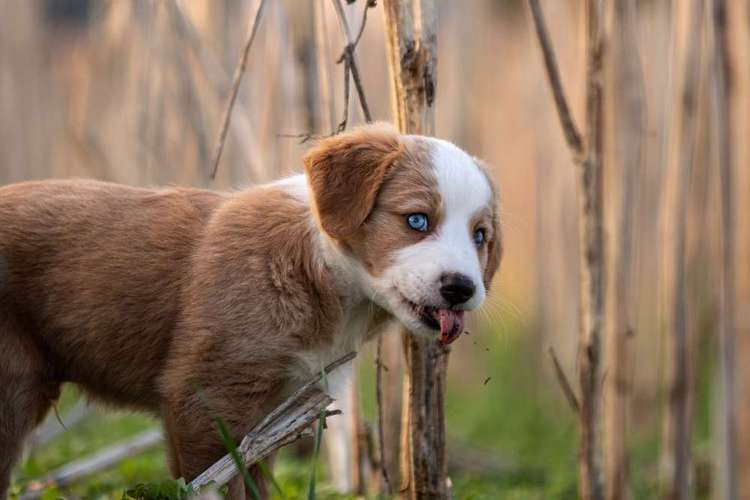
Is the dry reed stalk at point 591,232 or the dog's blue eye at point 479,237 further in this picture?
the dry reed stalk at point 591,232

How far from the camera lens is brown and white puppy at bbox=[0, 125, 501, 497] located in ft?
11.2

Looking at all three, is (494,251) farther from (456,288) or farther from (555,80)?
(555,80)

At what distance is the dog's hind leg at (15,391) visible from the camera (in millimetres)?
3484

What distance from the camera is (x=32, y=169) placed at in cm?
1102

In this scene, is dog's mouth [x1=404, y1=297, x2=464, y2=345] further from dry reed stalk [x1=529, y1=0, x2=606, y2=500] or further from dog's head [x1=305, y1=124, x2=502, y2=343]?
dry reed stalk [x1=529, y1=0, x2=606, y2=500]

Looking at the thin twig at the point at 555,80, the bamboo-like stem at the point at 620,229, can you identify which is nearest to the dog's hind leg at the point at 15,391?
the thin twig at the point at 555,80

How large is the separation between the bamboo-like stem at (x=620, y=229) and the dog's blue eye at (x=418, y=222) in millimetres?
1998

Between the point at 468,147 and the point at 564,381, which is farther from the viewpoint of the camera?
the point at 468,147

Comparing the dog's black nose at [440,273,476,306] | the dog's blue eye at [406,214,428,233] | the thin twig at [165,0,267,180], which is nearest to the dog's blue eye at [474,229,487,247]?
the dog's blue eye at [406,214,428,233]

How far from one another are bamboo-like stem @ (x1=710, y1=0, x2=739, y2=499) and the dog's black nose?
1.86 metres

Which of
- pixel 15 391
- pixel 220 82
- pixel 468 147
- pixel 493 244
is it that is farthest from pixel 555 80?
pixel 468 147

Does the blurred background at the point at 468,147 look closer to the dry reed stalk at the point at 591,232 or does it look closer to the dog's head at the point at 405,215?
the dry reed stalk at the point at 591,232

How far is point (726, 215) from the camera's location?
186 inches

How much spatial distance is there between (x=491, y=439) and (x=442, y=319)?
19.6 feet
